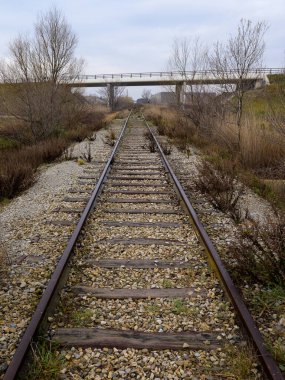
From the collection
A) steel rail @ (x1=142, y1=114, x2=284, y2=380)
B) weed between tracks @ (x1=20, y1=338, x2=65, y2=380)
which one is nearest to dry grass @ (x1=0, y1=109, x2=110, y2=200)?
steel rail @ (x1=142, y1=114, x2=284, y2=380)

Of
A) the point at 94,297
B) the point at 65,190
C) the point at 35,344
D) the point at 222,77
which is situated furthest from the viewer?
the point at 222,77

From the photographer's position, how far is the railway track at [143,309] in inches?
107

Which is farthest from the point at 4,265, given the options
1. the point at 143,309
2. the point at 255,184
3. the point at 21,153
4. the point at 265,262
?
the point at 21,153

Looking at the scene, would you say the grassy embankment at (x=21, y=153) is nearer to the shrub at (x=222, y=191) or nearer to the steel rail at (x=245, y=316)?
the shrub at (x=222, y=191)

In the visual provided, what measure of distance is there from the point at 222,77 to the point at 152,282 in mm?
11498

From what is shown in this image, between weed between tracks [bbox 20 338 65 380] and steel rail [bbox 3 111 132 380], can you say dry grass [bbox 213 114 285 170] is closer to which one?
steel rail [bbox 3 111 132 380]

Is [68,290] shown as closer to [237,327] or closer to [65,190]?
[237,327]

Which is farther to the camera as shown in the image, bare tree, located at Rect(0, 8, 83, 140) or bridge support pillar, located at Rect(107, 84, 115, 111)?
bridge support pillar, located at Rect(107, 84, 115, 111)

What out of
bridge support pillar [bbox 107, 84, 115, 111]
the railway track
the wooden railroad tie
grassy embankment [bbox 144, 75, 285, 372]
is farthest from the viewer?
bridge support pillar [bbox 107, 84, 115, 111]

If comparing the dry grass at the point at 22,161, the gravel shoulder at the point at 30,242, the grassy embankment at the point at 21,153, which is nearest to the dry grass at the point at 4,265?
the gravel shoulder at the point at 30,242

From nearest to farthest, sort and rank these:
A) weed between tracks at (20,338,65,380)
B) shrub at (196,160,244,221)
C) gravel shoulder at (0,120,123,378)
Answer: weed between tracks at (20,338,65,380) → gravel shoulder at (0,120,123,378) → shrub at (196,160,244,221)

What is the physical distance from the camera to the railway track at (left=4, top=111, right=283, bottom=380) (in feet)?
8.93

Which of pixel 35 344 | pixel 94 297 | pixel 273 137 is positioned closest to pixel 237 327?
pixel 94 297

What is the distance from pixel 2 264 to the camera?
14.1 feet
